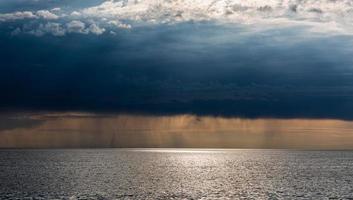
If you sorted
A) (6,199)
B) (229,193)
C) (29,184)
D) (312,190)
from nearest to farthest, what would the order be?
(6,199) → (229,193) → (312,190) → (29,184)

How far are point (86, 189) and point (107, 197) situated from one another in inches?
667

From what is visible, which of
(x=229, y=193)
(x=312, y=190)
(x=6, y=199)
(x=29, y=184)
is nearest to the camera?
(x=6, y=199)

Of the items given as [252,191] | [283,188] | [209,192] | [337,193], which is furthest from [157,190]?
[337,193]

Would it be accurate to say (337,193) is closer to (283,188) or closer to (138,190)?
(283,188)

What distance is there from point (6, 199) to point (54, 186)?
85.6 ft

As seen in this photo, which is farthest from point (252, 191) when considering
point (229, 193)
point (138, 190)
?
point (138, 190)

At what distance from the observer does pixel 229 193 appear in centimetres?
10731

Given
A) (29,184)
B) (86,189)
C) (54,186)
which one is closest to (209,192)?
(86,189)

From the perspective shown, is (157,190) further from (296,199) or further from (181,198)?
(296,199)

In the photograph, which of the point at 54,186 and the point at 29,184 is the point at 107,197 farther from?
the point at 29,184

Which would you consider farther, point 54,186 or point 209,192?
point 54,186

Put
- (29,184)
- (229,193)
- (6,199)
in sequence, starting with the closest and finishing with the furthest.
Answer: (6,199) < (229,193) < (29,184)

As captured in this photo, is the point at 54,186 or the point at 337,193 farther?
the point at 54,186

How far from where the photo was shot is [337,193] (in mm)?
109438
